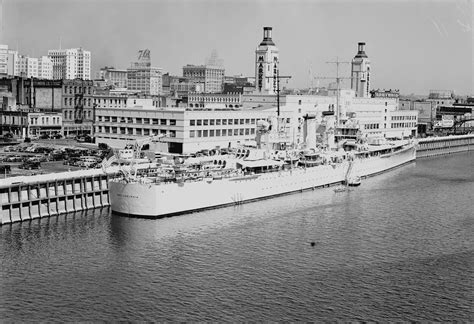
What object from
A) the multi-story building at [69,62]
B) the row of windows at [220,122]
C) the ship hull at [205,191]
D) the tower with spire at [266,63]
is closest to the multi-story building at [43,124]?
the row of windows at [220,122]

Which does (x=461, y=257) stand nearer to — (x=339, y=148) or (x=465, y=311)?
(x=465, y=311)

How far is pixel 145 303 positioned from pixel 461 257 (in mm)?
15872

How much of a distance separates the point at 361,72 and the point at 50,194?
82153mm

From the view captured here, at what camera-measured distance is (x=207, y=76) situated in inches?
6949

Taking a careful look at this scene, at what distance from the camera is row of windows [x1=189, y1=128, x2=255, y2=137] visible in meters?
67.8

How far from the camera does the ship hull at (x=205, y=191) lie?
4069 cm

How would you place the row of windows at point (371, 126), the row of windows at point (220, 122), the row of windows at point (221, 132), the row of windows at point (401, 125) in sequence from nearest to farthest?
1. the row of windows at point (220, 122)
2. the row of windows at point (221, 132)
3. the row of windows at point (371, 126)
4. the row of windows at point (401, 125)

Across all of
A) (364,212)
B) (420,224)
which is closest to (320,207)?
(364,212)

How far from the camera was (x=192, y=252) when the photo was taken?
108 ft

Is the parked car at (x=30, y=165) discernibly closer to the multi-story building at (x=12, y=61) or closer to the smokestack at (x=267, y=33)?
the smokestack at (x=267, y=33)

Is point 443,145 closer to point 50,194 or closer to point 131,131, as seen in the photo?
point 131,131

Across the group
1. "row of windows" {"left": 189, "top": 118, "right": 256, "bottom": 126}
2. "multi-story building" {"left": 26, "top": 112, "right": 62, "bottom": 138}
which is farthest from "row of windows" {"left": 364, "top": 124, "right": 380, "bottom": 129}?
"multi-story building" {"left": 26, "top": 112, "right": 62, "bottom": 138}

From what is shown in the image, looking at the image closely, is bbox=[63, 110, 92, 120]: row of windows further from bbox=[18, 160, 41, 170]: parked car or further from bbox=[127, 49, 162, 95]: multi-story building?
bbox=[127, 49, 162, 95]: multi-story building

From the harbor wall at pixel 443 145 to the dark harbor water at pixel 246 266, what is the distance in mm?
47308
